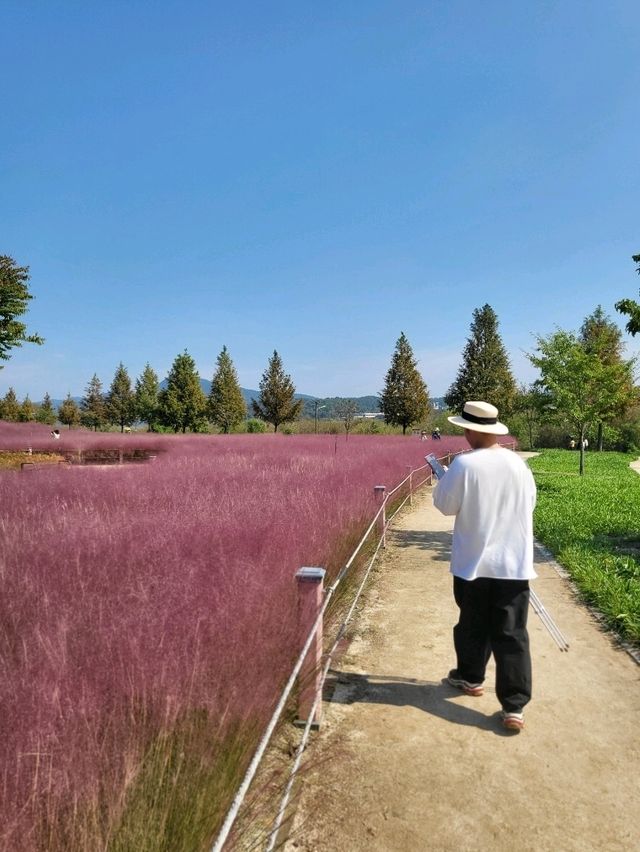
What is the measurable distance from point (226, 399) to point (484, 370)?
2335 centimetres

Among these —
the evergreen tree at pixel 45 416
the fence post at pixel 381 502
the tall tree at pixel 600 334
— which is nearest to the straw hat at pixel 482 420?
the fence post at pixel 381 502

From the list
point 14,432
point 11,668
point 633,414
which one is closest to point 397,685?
point 11,668

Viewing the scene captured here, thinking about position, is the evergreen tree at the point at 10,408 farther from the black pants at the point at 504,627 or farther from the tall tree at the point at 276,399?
the black pants at the point at 504,627

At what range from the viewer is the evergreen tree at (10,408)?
159 ft

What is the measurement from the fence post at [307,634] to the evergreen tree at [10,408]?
173ft

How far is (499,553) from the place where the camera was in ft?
10.1

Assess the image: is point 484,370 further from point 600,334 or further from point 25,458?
point 25,458

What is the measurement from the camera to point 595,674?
3.75m

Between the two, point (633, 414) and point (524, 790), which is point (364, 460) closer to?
point (524, 790)

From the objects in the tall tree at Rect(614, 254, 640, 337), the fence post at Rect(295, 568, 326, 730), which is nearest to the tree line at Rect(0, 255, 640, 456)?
the tall tree at Rect(614, 254, 640, 337)

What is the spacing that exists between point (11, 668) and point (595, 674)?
369 centimetres

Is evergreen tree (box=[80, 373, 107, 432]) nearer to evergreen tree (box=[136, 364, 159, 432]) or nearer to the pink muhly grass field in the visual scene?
evergreen tree (box=[136, 364, 159, 432])

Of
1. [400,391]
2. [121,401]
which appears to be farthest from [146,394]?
[400,391]

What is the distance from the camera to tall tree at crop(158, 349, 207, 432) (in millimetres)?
40781
